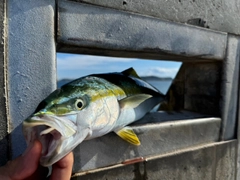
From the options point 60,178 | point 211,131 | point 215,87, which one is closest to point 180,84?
point 215,87

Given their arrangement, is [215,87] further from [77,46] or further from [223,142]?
[77,46]

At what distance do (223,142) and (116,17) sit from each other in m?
1.92

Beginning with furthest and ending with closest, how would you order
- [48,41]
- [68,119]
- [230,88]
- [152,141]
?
[230,88] < [152,141] < [48,41] < [68,119]

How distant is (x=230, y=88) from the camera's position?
2896 mm

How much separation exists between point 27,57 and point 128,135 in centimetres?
103

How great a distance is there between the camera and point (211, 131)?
281cm

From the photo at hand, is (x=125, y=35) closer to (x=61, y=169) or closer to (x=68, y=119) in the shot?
(x=68, y=119)

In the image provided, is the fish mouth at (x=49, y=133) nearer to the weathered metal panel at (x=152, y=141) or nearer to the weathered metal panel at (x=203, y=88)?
the weathered metal panel at (x=152, y=141)

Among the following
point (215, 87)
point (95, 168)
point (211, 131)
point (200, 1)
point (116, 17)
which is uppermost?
point (200, 1)

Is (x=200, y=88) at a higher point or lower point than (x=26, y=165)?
higher

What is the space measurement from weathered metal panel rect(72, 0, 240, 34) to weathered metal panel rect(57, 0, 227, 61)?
2.2 inches

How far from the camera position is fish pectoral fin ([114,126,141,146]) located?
82.5 inches

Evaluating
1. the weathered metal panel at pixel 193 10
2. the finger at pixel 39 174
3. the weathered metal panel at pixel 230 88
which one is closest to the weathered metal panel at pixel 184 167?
the weathered metal panel at pixel 230 88

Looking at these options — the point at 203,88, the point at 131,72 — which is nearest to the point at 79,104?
the point at 131,72
